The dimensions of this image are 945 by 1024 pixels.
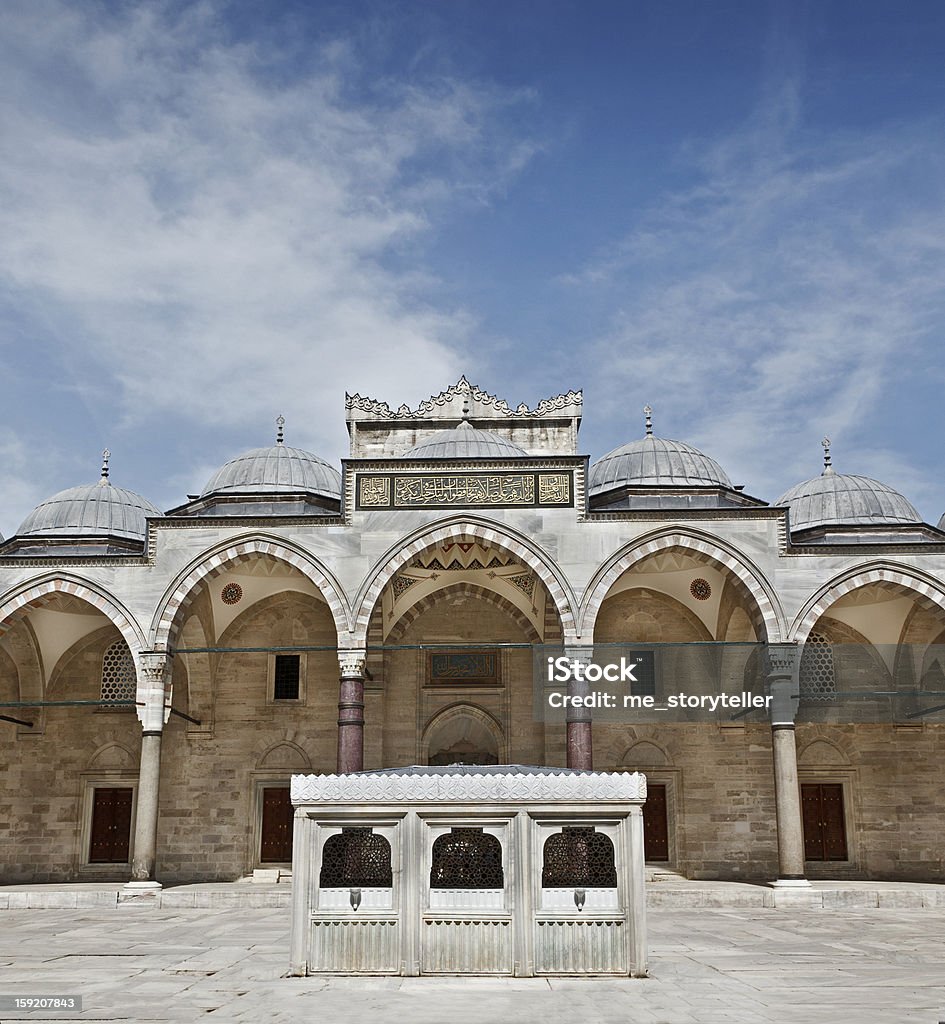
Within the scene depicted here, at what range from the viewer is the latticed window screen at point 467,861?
716cm

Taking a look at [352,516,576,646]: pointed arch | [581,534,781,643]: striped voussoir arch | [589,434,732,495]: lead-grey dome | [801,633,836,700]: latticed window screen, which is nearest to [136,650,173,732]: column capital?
[352,516,576,646]: pointed arch

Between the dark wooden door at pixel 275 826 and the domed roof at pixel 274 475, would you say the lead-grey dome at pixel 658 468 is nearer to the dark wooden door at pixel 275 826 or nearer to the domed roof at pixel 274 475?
the domed roof at pixel 274 475

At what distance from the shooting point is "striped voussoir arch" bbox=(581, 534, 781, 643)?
14.7 meters

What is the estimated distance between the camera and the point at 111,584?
595 inches

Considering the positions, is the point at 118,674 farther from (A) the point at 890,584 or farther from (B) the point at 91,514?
(A) the point at 890,584

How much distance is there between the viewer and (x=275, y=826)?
17469 mm

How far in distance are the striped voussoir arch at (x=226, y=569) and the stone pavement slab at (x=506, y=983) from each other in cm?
452

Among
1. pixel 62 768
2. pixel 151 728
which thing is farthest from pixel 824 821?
pixel 62 768

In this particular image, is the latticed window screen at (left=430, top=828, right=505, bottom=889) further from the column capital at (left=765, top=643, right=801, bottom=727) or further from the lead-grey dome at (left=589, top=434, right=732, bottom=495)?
the lead-grey dome at (left=589, top=434, right=732, bottom=495)

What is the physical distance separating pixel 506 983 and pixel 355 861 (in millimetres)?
1265

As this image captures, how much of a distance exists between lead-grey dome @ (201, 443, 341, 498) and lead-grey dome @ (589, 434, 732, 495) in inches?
186

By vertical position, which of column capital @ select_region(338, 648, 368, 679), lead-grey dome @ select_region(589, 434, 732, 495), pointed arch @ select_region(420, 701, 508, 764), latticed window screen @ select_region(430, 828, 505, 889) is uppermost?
lead-grey dome @ select_region(589, 434, 732, 495)

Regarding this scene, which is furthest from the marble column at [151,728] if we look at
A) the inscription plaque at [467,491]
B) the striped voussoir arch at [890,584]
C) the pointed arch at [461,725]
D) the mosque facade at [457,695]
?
the striped voussoir arch at [890,584]

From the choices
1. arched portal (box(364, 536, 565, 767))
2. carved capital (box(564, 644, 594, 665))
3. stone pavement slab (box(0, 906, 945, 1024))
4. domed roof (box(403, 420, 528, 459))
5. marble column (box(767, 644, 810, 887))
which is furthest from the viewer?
arched portal (box(364, 536, 565, 767))
